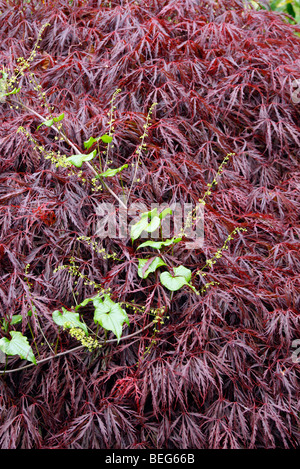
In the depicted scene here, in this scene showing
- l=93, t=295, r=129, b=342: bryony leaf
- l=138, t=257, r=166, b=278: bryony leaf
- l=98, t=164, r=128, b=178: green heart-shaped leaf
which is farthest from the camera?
l=98, t=164, r=128, b=178: green heart-shaped leaf

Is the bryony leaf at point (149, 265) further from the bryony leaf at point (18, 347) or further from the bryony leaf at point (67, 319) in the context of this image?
the bryony leaf at point (18, 347)

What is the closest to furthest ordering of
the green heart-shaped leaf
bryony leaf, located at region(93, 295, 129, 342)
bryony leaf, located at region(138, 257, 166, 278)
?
bryony leaf, located at region(93, 295, 129, 342), bryony leaf, located at region(138, 257, 166, 278), the green heart-shaped leaf

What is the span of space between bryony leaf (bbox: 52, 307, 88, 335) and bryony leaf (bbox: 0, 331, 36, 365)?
0.41ft

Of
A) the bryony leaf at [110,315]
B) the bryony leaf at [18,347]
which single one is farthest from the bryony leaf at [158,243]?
the bryony leaf at [18,347]

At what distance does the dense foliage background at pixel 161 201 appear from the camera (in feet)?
5.02

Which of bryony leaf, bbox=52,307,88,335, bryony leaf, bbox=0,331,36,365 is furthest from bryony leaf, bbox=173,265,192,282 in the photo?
bryony leaf, bbox=0,331,36,365

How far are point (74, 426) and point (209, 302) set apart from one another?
2.09 ft

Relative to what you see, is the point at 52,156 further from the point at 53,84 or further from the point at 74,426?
the point at 74,426

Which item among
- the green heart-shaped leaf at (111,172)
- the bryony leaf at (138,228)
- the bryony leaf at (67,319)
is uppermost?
the green heart-shaped leaf at (111,172)

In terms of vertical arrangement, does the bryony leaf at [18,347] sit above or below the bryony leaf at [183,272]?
below

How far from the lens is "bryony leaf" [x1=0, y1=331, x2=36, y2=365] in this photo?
1.50 m

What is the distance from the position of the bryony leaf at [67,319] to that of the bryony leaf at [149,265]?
27cm

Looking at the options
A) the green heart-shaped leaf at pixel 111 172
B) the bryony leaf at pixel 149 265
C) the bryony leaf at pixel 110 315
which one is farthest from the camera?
the green heart-shaped leaf at pixel 111 172

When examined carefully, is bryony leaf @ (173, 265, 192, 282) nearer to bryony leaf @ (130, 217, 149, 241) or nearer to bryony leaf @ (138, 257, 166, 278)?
bryony leaf @ (138, 257, 166, 278)
